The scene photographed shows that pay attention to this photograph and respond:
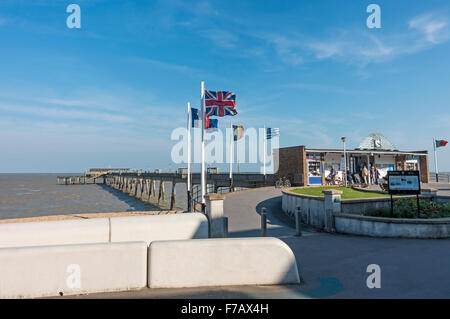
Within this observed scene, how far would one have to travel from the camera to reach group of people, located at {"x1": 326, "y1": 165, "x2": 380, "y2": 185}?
25.9 metres

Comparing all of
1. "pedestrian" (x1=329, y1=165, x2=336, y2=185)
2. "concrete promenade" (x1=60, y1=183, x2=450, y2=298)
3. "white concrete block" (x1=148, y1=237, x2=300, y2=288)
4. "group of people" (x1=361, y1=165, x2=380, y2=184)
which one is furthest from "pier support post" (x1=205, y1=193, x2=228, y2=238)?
"group of people" (x1=361, y1=165, x2=380, y2=184)

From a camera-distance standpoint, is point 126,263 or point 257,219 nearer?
point 126,263

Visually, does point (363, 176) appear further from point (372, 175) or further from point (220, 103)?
point (220, 103)

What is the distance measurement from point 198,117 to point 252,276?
13.7m

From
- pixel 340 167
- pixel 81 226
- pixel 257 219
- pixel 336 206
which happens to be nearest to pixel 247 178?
pixel 340 167

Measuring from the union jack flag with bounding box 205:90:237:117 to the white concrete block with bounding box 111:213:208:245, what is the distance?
10531 millimetres

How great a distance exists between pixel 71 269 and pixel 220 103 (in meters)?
14.0

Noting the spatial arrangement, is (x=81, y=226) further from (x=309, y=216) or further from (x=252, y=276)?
(x=309, y=216)

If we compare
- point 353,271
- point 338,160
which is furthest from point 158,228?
point 338,160

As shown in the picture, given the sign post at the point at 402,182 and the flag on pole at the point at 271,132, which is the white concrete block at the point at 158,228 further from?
the flag on pole at the point at 271,132

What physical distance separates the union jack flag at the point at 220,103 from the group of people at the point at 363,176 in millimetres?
13548

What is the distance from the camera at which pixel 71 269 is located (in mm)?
4512

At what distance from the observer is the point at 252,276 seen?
4.99m
